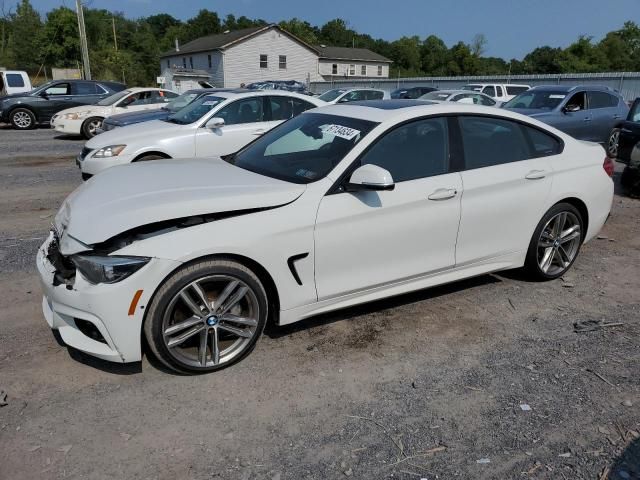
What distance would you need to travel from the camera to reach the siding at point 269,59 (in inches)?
2009

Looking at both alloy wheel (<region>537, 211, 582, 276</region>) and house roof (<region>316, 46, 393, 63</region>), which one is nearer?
alloy wheel (<region>537, 211, 582, 276</region>)

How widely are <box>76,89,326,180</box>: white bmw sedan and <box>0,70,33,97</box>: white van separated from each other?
1660cm

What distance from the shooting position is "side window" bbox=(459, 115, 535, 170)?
13.7 ft

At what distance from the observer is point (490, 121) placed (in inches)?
171

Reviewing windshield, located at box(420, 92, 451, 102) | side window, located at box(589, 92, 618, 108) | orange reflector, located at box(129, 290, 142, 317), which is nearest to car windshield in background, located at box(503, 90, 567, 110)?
side window, located at box(589, 92, 618, 108)

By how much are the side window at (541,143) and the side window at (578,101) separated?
7.60 m

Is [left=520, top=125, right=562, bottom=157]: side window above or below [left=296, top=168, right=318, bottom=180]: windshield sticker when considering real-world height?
above

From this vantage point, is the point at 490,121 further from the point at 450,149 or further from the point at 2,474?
the point at 2,474

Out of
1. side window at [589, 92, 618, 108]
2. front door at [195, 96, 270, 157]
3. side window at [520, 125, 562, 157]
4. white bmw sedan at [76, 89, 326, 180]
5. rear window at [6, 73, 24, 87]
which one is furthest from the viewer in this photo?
rear window at [6, 73, 24, 87]

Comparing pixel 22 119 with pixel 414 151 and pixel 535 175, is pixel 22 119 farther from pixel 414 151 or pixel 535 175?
pixel 535 175

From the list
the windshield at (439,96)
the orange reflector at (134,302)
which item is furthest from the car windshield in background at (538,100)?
the orange reflector at (134,302)

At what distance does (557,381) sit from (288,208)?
81.7 inches

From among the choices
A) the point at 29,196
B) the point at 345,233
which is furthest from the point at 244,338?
the point at 29,196

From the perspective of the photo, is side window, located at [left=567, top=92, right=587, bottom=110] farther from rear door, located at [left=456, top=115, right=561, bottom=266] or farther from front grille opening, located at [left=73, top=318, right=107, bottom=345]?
front grille opening, located at [left=73, top=318, right=107, bottom=345]
